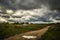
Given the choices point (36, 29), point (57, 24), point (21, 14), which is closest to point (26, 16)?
point (21, 14)

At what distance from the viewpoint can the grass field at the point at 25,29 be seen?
4.55 meters

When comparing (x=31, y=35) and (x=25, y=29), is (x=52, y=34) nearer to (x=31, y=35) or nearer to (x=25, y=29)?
(x=31, y=35)

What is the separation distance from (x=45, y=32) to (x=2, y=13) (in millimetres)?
1296

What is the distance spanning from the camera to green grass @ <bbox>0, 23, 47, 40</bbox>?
181 inches

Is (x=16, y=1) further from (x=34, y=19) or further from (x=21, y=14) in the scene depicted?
(x=34, y=19)

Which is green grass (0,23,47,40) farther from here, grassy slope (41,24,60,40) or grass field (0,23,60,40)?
grassy slope (41,24,60,40)

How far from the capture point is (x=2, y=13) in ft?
15.5

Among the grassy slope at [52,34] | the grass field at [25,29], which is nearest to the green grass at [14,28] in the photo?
the grass field at [25,29]

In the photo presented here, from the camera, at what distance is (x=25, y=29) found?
4.61 m

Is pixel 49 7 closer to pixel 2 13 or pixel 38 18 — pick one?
pixel 38 18

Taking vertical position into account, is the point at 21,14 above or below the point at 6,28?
above

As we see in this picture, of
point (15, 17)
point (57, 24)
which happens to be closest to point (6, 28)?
point (15, 17)

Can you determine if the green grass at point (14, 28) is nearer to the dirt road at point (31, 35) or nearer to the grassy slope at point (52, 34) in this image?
the dirt road at point (31, 35)

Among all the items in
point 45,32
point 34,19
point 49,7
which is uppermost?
point 49,7
